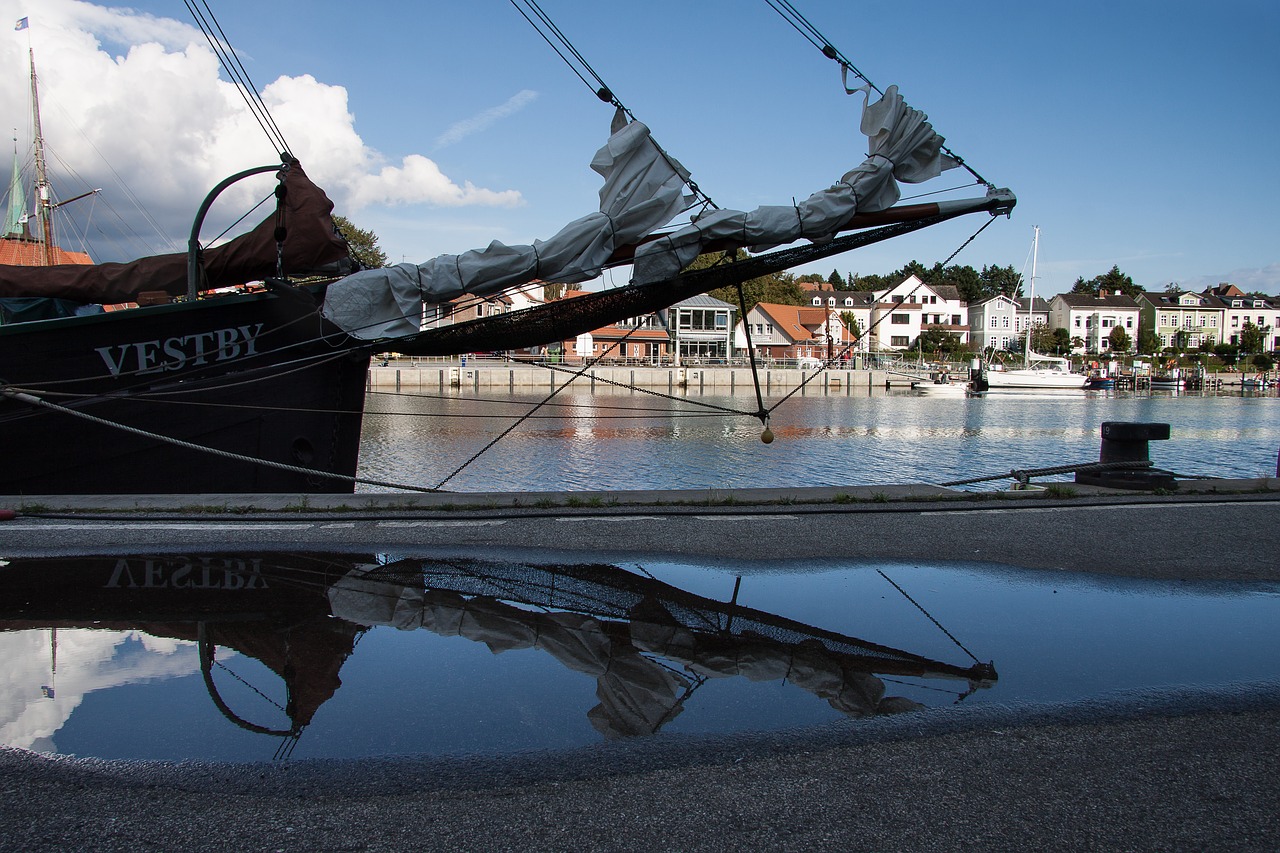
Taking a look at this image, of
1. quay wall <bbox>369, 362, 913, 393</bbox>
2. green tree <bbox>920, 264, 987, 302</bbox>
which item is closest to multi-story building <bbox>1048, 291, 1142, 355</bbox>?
green tree <bbox>920, 264, 987, 302</bbox>

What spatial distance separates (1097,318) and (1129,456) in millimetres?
123998

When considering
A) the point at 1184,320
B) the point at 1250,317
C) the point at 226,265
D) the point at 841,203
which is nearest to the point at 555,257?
the point at 841,203

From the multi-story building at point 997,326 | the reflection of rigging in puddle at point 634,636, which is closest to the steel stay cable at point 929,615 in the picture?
the reflection of rigging in puddle at point 634,636

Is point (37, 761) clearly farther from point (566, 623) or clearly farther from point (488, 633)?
point (566, 623)

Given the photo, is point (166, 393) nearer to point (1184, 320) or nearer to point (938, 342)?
point (938, 342)

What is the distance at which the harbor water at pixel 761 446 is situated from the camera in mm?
20672

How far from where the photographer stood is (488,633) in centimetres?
495

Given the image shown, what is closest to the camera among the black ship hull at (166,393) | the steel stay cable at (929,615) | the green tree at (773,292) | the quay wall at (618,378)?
the steel stay cable at (929,615)

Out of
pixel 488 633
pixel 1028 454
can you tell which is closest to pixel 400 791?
pixel 488 633

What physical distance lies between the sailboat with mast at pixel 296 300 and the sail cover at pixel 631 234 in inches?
0.7

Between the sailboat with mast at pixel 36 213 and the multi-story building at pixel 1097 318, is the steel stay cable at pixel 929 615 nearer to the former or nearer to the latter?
the sailboat with mast at pixel 36 213

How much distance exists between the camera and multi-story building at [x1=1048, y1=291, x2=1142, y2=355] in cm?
12019

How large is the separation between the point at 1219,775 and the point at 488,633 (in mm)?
3405

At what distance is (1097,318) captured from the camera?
12019cm
